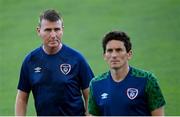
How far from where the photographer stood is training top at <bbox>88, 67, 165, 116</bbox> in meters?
5.52

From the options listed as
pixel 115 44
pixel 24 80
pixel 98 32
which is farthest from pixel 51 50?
pixel 98 32

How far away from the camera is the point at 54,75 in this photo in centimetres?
625

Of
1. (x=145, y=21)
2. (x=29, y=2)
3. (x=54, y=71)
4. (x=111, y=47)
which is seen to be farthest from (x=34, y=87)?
(x=29, y=2)

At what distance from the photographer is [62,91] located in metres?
6.20

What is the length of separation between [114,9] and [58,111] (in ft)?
22.3

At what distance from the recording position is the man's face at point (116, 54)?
5527mm

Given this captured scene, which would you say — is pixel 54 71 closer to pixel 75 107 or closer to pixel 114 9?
pixel 75 107

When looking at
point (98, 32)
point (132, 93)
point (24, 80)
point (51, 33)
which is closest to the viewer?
point (132, 93)

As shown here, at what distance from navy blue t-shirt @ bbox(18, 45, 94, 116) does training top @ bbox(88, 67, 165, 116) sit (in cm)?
63

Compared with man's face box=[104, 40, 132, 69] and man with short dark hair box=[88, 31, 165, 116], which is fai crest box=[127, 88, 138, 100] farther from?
man's face box=[104, 40, 132, 69]

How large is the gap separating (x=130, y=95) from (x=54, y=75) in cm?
102

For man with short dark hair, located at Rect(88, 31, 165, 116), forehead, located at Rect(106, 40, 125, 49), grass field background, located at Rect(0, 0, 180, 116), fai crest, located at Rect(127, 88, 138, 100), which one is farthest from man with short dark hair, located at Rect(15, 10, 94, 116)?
grass field background, located at Rect(0, 0, 180, 116)

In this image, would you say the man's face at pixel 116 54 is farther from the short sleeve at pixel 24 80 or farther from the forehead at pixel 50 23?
the short sleeve at pixel 24 80

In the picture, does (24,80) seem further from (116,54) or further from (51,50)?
(116,54)
